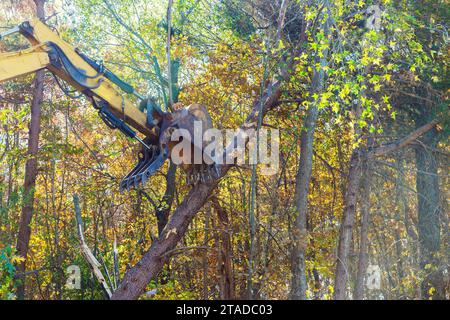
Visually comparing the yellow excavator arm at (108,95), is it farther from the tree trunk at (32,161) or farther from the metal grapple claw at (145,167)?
the tree trunk at (32,161)

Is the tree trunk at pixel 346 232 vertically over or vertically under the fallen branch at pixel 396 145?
under

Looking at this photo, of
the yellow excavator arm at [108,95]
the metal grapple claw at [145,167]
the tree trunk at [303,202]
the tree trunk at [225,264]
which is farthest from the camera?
the tree trunk at [225,264]

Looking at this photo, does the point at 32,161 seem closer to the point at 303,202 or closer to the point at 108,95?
the point at 108,95

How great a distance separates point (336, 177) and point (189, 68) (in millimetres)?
4067

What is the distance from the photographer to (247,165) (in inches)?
378

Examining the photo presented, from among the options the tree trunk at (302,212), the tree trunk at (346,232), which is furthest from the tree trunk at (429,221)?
the tree trunk at (302,212)

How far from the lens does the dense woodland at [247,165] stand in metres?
8.77

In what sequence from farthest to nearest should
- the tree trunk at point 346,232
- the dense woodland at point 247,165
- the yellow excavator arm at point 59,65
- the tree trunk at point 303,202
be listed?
Result: the tree trunk at point 346,232, the dense woodland at point 247,165, the tree trunk at point 303,202, the yellow excavator arm at point 59,65

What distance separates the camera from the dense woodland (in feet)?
28.8

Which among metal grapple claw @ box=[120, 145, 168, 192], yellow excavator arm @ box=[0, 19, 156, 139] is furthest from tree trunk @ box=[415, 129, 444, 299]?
yellow excavator arm @ box=[0, 19, 156, 139]

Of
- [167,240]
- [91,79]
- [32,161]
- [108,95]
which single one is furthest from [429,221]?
[32,161]

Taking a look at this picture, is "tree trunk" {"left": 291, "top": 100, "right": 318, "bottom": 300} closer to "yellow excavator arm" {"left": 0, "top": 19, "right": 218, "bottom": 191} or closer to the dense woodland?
the dense woodland

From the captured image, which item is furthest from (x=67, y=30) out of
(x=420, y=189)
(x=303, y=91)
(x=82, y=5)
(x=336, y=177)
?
(x=420, y=189)
